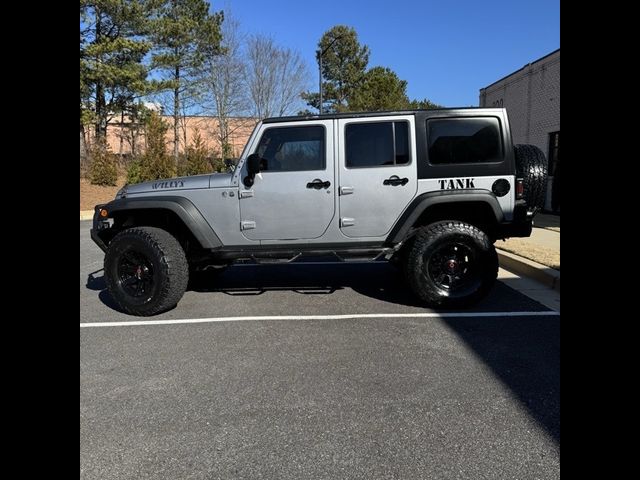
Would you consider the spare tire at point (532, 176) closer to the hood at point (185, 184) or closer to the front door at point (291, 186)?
the front door at point (291, 186)

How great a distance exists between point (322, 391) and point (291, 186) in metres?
2.35

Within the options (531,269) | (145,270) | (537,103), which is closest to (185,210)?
(145,270)

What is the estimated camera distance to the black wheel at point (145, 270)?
15.4 feet

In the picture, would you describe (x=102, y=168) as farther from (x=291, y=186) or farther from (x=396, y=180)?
(x=396, y=180)

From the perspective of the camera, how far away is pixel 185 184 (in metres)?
4.88

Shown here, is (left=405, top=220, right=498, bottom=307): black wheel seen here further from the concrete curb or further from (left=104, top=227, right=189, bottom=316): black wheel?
(left=104, top=227, right=189, bottom=316): black wheel

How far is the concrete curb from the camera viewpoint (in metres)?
5.63

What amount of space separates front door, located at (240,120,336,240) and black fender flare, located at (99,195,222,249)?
375mm

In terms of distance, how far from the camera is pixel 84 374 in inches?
134

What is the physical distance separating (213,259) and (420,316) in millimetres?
2325

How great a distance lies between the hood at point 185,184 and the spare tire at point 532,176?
3193 millimetres
